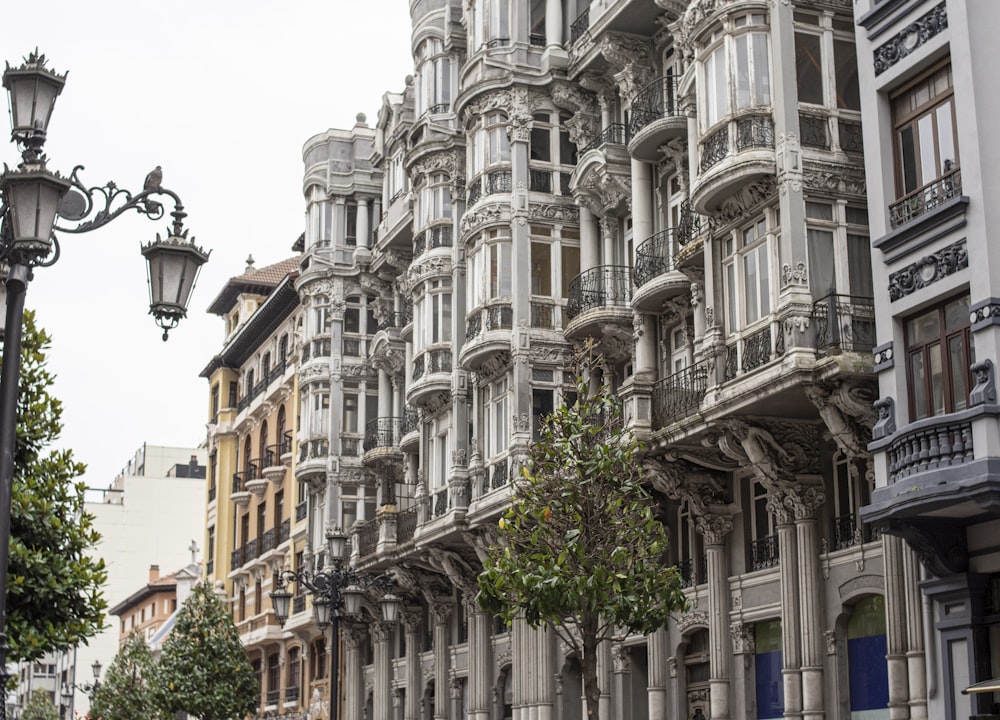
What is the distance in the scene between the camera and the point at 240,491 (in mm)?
66938

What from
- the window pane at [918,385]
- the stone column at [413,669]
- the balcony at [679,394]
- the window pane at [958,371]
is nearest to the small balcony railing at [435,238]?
the stone column at [413,669]

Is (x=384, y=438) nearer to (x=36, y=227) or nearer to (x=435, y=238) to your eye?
(x=435, y=238)

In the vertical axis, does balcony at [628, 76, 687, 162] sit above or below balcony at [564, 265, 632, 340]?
above

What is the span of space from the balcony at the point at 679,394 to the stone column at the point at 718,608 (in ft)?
7.57

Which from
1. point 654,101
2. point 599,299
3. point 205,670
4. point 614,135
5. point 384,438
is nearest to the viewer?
point 654,101

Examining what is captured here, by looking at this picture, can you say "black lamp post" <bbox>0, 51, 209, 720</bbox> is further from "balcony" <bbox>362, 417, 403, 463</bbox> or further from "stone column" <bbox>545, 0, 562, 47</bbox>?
"balcony" <bbox>362, 417, 403, 463</bbox>

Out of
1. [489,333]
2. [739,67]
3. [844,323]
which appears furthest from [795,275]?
[489,333]

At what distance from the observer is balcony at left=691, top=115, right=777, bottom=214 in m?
26.7

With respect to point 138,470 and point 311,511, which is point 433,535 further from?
point 138,470

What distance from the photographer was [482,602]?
2497 centimetres

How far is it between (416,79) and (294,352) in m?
17.4

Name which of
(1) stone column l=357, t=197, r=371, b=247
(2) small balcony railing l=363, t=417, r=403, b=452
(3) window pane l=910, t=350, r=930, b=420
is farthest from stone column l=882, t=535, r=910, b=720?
(1) stone column l=357, t=197, r=371, b=247

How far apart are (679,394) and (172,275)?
17996mm

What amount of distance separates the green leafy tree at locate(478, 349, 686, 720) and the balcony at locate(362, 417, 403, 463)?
2342 centimetres
